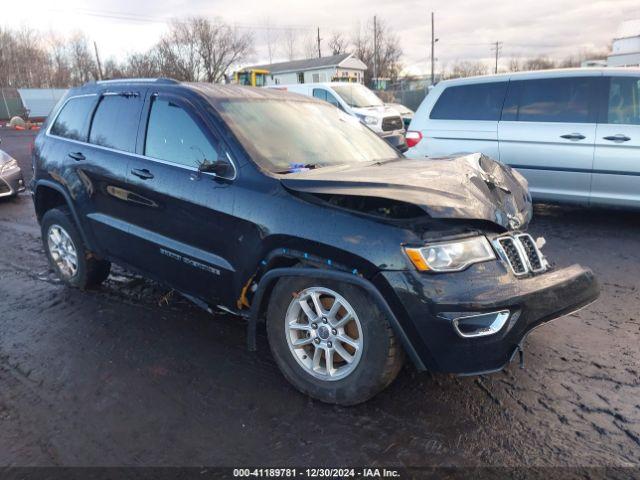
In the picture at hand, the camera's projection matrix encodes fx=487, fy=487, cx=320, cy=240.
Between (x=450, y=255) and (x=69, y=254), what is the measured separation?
369 centimetres

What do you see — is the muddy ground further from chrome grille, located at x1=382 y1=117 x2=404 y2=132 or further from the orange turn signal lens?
chrome grille, located at x1=382 y1=117 x2=404 y2=132

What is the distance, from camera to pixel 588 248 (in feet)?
17.6

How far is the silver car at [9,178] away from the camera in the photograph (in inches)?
349

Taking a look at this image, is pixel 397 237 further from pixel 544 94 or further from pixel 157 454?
pixel 544 94

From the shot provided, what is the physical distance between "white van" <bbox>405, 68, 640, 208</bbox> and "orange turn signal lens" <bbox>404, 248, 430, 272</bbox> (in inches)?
180

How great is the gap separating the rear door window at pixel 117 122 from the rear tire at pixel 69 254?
86 centimetres

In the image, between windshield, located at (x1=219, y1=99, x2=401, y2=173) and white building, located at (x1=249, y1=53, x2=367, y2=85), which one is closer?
windshield, located at (x1=219, y1=99, x2=401, y2=173)

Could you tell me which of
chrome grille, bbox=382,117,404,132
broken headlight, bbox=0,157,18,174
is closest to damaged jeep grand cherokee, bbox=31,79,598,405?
broken headlight, bbox=0,157,18,174

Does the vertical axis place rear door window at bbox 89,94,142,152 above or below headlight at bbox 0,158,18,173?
above

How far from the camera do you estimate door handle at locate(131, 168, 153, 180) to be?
3.46 meters

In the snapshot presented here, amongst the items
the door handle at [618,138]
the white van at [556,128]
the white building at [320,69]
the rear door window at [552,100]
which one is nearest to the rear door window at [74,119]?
the white van at [556,128]

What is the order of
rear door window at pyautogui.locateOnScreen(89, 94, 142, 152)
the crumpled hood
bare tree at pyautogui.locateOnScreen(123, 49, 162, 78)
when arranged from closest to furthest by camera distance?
1. the crumpled hood
2. rear door window at pyautogui.locateOnScreen(89, 94, 142, 152)
3. bare tree at pyautogui.locateOnScreen(123, 49, 162, 78)

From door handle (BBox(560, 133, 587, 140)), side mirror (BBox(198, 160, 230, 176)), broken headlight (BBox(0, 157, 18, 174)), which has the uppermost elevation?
side mirror (BBox(198, 160, 230, 176))

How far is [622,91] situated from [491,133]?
1.54 m
